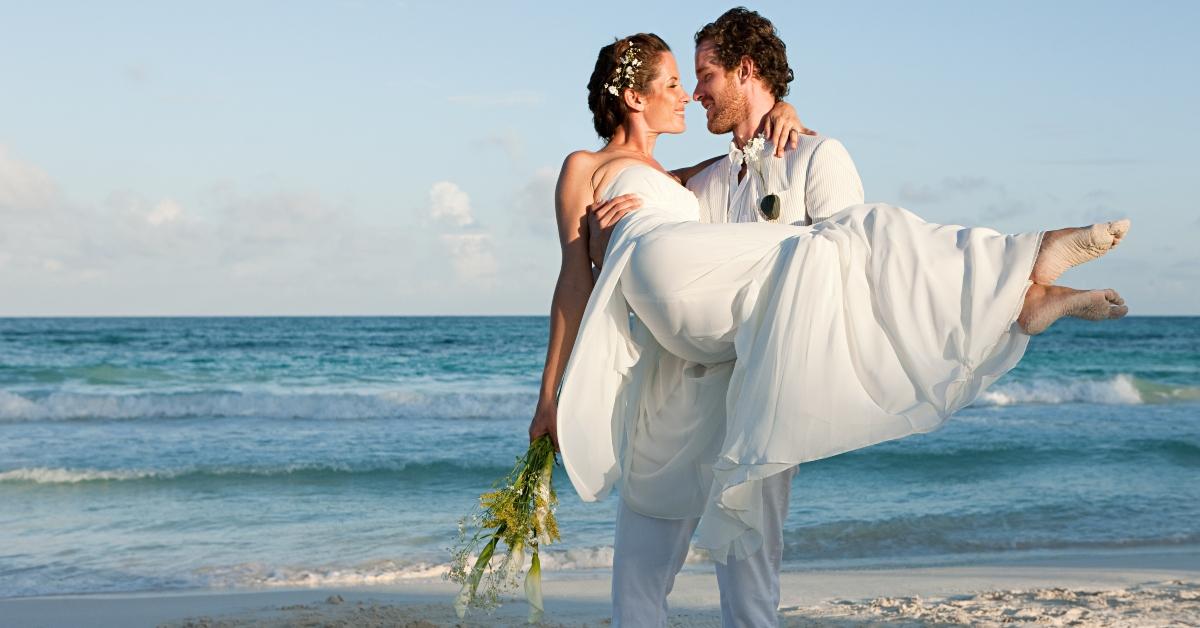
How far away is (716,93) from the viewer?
3189 mm

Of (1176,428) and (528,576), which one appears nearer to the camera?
(528,576)

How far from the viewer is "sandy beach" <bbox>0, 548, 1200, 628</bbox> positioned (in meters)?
5.20

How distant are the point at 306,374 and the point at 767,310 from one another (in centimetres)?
2142

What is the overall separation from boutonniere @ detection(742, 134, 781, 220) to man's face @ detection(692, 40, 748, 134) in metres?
0.11

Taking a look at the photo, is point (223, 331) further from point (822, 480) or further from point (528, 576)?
point (528, 576)

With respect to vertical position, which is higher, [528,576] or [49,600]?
[528,576]

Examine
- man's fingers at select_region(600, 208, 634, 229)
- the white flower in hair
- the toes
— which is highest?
the white flower in hair

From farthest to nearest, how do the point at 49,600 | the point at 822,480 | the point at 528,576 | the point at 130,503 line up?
the point at 822,480 → the point at 130,503 → the point at 49,600 → the point at 528,576

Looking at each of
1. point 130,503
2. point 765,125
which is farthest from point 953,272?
point 130,503

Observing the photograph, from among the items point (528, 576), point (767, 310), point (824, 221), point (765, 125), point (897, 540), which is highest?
point (765, 125)

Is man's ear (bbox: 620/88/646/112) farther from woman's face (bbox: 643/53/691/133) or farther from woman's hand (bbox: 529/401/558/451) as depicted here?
woman's hand (bbox: 529/401/558/451)

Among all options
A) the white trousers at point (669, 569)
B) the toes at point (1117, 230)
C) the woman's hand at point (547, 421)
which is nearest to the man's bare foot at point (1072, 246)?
the toes at point (1117, 230)

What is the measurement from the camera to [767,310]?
267 cm

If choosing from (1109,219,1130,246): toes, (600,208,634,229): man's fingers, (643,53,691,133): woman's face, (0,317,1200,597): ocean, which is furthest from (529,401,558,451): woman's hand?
(0,317,1200,597): ocean
